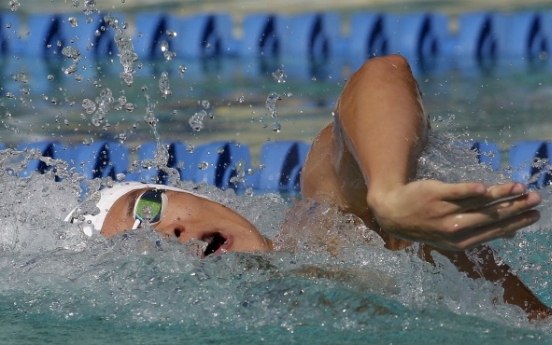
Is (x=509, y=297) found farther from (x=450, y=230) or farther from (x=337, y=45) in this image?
(x=337, y=45)

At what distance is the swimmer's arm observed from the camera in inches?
41.7

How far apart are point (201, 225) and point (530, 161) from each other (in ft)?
5.40

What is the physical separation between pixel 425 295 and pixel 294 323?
0.24 meters

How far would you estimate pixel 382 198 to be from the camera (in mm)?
1156

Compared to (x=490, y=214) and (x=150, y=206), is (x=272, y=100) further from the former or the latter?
(x=490, y=214)

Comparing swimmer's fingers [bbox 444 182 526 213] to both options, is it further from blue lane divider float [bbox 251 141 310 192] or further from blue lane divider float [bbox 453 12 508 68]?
blue lane divider float [bbox 453 12 508 68]

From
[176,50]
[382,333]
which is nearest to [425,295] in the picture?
[382,333]

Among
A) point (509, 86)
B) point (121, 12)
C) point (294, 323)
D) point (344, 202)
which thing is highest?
point (121, 12)

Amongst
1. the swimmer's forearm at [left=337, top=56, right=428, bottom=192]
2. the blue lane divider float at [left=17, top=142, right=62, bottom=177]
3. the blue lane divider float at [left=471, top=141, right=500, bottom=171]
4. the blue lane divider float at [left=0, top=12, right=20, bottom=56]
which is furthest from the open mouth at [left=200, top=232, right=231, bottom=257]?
the blue lane divider float at [left=0, top=12, right=20, bottom=56]

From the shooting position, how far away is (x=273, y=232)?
7.32 feet

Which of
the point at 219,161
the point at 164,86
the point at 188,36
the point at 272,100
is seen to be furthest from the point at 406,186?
the point at 188,36

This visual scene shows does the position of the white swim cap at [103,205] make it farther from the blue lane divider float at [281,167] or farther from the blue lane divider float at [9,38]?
the blue lane divider float at [9,38]

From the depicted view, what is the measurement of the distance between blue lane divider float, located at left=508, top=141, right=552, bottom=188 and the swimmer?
51.7 inches

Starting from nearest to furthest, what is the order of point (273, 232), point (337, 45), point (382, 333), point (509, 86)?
point (382, 333) < point (273, 232) < point (509, 86) < point (337, 45)
